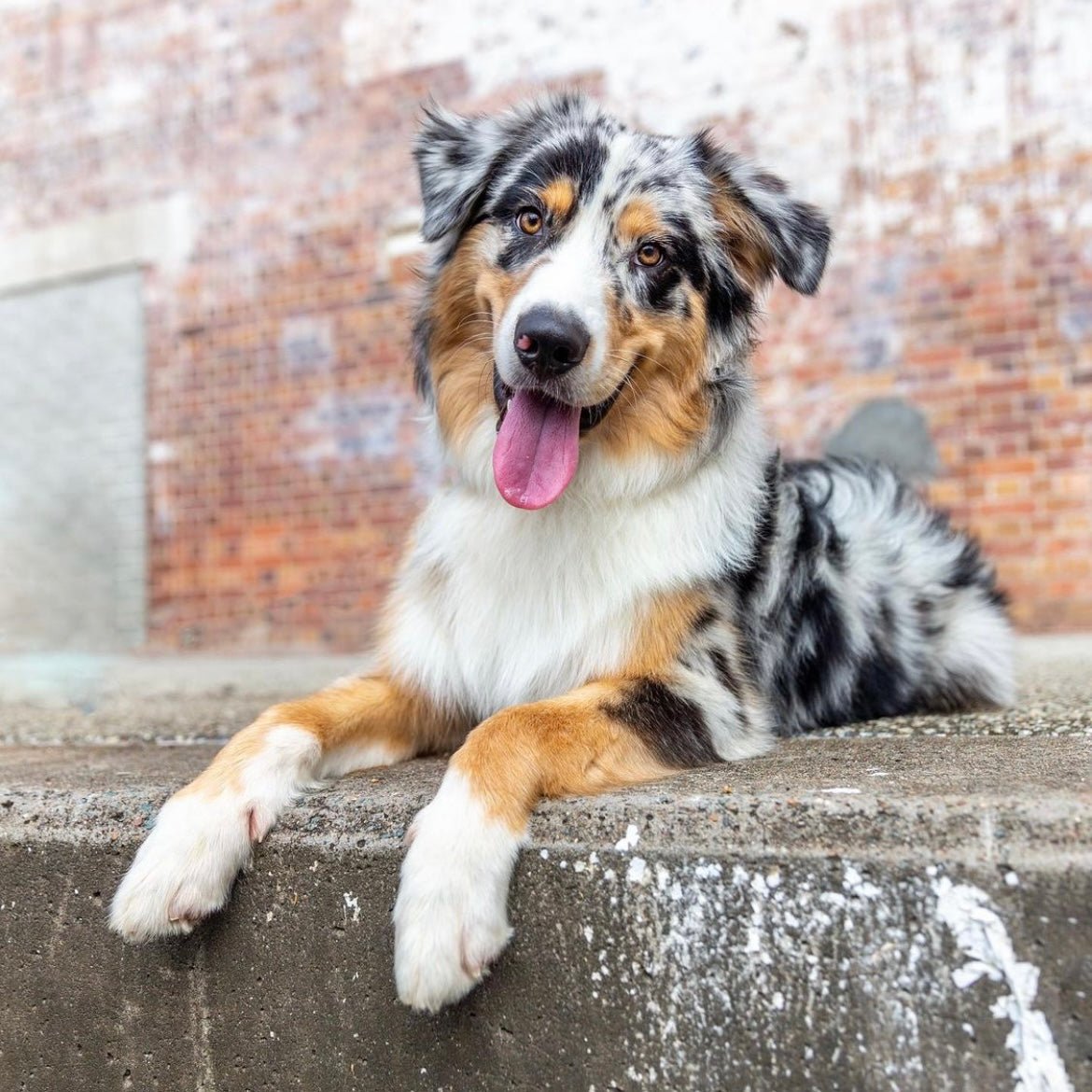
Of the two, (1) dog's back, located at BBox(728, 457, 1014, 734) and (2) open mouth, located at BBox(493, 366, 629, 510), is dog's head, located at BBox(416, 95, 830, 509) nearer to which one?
(2) open mouth, located at BBox(493, 366, 629, 510)

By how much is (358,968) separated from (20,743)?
1840 millimetres

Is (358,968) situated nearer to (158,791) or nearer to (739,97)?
(158,791)

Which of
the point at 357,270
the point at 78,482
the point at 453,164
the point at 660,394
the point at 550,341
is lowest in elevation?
the point at 78,482

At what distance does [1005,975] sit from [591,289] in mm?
1529

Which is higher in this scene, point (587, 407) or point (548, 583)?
point (587, 407)

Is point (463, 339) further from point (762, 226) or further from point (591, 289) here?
point (762, 226)

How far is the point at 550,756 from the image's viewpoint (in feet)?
6.13

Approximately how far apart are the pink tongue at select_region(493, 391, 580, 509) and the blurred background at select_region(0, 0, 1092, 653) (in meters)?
3.87

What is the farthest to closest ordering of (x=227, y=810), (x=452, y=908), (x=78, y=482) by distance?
(x=78, y=482) < (x=227, y=810) < (x=452, y=908)

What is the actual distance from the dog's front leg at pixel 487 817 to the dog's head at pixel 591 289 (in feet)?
1.79

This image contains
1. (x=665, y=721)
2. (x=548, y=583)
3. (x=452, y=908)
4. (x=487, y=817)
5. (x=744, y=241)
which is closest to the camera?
(x=452, y=908)

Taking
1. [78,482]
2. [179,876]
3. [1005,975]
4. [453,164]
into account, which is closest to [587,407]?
[453,164]

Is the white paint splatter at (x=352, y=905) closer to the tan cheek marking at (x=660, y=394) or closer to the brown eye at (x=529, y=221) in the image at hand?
the tan cheek marking at (x=660, y=394)

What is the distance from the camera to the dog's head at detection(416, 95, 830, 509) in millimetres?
2285
